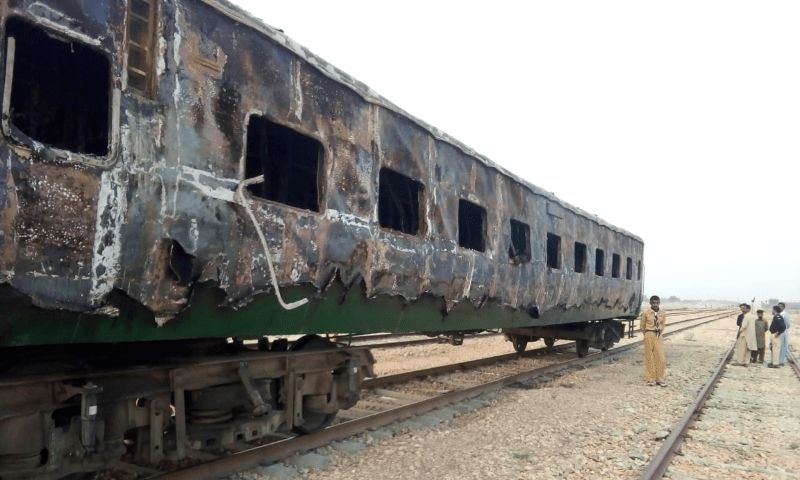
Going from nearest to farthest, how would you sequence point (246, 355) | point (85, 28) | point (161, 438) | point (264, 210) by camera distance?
point (85, 28)
point (161, 438)
point (264, 210)
point (246, 355)

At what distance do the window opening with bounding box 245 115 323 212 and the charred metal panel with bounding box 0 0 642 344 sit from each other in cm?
79

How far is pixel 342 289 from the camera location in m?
5.07

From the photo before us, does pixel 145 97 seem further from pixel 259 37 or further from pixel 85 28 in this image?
pixel 259 37

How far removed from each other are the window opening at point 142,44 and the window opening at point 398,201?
3694 millimetres

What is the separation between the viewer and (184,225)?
3553mm

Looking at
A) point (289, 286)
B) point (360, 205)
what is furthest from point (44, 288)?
point (360, 205)

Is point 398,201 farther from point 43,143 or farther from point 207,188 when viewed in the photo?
point 43,143

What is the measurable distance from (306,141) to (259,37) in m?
1.75

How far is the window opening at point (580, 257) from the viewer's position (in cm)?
1214

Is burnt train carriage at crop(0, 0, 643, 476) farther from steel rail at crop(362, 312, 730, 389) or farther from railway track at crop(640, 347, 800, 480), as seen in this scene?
railway track at crop(640, 347, 800, 480)

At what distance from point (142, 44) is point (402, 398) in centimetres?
572

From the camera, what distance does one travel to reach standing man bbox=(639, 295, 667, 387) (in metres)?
9.97

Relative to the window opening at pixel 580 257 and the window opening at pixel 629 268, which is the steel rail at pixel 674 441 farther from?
the window opening at pixel 629 268

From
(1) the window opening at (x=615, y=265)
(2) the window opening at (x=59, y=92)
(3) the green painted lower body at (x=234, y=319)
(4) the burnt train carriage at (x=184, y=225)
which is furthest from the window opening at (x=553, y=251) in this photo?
(2) the window opening at (x=59, y=92)
